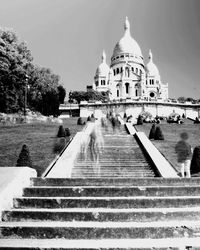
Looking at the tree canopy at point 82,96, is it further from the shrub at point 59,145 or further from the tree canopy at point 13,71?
the shrub at point 59,145

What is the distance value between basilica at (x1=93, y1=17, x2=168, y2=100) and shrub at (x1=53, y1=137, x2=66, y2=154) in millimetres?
65940

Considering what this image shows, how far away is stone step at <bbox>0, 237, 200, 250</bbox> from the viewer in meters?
3.55

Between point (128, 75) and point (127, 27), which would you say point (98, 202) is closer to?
point (128, 75)

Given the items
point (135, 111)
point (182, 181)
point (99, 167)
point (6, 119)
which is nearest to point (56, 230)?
point (182, 181)

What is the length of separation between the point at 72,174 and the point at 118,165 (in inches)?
77.7

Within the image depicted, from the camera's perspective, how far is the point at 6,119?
30.3 m

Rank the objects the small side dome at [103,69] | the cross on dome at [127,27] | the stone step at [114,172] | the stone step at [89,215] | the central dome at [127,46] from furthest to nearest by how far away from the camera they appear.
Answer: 1. the cross on dome at [127,27]
2. the central dome at [127,46]
3. the small side dome at [103,69]
4. the stone step at [114,172]
5. the stone step at [89,215]

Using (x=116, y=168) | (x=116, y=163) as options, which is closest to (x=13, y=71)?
(x=116, y=163)

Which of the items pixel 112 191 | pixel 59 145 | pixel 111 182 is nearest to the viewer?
pixel 112 191

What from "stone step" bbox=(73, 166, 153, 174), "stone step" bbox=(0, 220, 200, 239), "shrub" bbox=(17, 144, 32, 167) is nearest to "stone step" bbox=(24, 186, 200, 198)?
"stone step" bbox=(0, 220, 200, 239)

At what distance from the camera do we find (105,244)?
3.66m

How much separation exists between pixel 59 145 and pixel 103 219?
42.7 ft

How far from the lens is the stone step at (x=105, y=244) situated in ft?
11.6

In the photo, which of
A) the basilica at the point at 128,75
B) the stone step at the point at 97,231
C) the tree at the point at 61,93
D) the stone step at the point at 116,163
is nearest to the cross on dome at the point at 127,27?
the basilica at the point at 128,75
